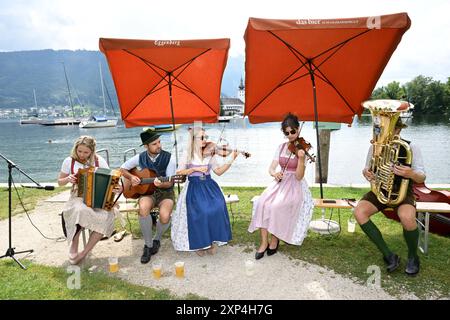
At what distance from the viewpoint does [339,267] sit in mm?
4094

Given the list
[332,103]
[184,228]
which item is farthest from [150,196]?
[332,103]

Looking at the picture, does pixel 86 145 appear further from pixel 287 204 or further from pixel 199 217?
pixel 287 204

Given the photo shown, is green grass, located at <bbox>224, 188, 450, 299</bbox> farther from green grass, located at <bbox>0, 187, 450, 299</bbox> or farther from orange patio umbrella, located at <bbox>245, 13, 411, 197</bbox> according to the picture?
orange patio umbrella, located at <bbox>245, 13, 411, 197</bbox>

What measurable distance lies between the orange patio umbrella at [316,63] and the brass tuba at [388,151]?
99 centimetres

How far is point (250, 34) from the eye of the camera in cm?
449

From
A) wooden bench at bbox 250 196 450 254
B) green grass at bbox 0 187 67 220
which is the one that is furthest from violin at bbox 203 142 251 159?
green grass at bbox 0 187 67 220

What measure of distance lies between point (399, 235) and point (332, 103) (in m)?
2.43

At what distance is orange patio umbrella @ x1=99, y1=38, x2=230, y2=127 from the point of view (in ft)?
15.4

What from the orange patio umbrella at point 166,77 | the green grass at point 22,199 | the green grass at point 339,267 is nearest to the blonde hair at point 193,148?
the orange patio umbrella at point 166,77

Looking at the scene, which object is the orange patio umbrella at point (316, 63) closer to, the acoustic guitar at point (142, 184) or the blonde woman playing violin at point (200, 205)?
the blonde woman playing violin at point (200, 205)

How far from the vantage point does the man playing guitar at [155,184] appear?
4562mm

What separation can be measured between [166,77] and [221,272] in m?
3.52

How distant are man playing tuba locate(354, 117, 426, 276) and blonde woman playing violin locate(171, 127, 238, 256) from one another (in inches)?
73.1

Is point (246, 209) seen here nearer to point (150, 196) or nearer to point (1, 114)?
point (150, 196)
